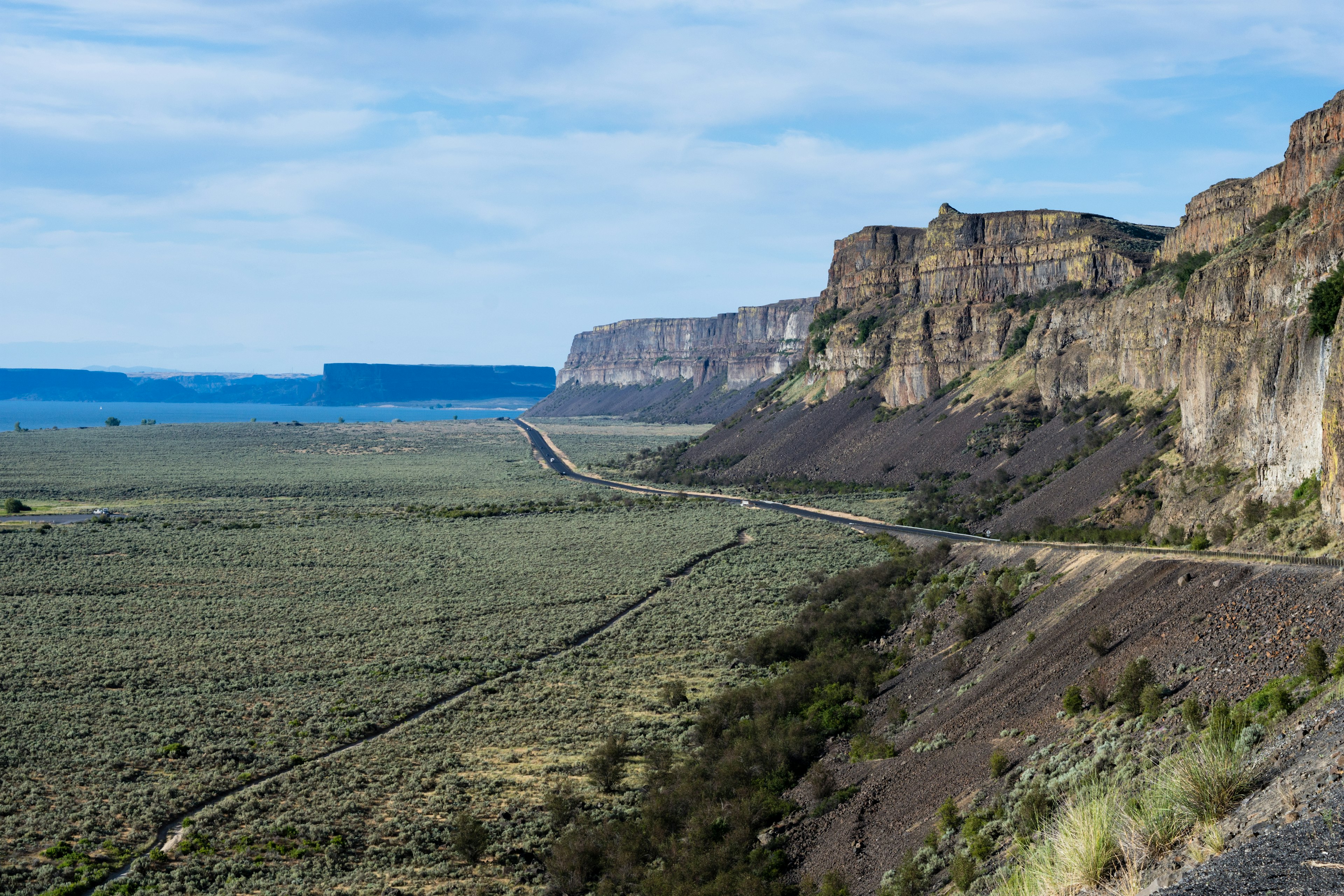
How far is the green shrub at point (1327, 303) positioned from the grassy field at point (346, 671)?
19742mm

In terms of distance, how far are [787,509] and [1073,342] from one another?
72.8 ft

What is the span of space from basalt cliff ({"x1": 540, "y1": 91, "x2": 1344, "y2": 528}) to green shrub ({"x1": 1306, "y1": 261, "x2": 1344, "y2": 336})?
293 mm

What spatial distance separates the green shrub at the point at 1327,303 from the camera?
29172 mm

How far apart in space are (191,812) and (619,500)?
202 ft

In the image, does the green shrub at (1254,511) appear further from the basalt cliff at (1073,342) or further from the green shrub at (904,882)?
the green shrub at (904,882)

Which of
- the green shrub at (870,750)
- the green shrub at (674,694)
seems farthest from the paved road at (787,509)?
the green shrub at (870,750)

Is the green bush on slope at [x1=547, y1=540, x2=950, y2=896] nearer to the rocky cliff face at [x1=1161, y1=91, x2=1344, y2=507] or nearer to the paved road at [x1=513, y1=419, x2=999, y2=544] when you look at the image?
the paved road at [x1=513, y1=419, x2=999, y2=544]

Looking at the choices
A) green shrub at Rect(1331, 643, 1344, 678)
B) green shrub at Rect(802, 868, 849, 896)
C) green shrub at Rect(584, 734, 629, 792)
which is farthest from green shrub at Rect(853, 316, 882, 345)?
green shrub at Rect(1331, 643, 1344, 678)

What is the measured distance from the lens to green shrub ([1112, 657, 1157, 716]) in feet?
62.5

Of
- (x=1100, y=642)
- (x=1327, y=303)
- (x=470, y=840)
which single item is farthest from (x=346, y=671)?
(x=1327, y=303)

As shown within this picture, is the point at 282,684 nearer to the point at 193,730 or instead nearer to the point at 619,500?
the point at 193,730

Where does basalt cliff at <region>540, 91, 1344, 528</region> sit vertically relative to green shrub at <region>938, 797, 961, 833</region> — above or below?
above

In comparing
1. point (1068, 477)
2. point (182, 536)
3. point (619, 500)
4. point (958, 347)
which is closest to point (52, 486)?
point (182, 536)

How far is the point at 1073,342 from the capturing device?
7169 centimetres
